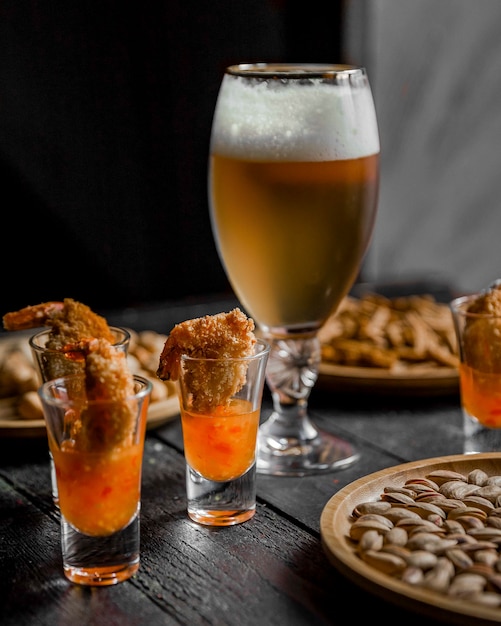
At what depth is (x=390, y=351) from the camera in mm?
1466

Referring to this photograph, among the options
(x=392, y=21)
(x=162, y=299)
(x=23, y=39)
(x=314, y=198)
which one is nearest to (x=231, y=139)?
(x=314, y=198)

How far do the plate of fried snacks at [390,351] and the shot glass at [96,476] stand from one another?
1.60 feet

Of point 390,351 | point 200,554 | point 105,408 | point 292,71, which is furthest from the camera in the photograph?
point 390,351

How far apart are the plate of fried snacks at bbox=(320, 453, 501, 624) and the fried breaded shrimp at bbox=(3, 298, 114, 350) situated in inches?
12.9

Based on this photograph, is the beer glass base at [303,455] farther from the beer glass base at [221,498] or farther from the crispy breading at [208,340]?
the crispy breading at [208,340]

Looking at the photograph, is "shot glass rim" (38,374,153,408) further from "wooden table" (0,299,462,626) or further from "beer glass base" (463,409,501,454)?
"beer glass base" (463,409,501,454)

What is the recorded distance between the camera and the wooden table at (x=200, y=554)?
823mm

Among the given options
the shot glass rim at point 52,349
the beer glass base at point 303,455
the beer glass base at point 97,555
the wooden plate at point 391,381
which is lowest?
the beer glass base at point 303,455

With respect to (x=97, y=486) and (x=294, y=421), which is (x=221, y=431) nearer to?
(x=97, y=486)

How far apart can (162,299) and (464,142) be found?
45.2 inches

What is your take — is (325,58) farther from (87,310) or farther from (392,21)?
(87,310)

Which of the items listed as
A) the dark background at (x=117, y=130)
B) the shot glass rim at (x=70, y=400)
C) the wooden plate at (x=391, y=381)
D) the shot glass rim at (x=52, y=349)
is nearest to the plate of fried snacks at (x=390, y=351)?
the wooden plate at (x=391, y=381)

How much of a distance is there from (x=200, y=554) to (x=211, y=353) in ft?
0.64

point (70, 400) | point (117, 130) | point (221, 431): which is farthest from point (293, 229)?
point (117, 130)
